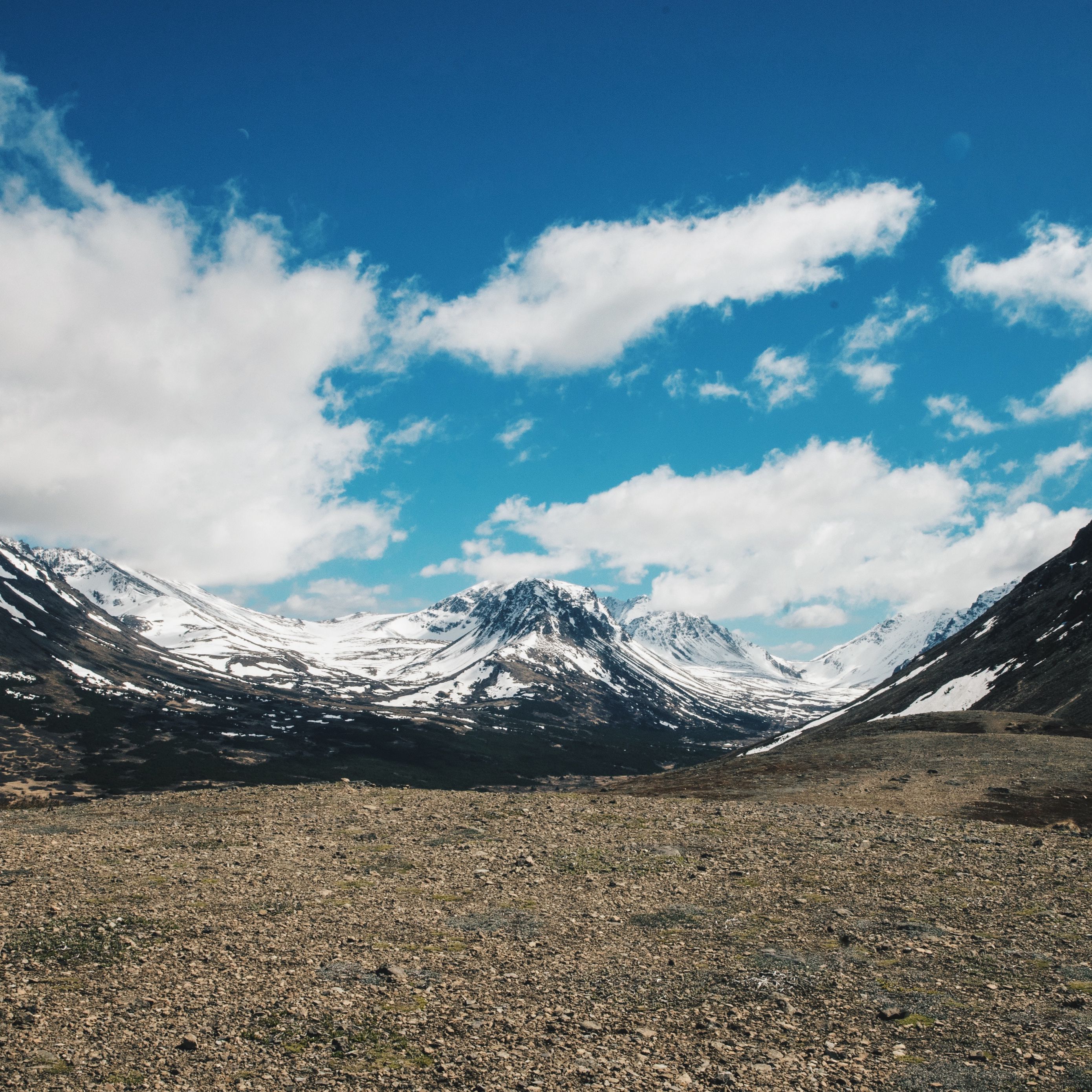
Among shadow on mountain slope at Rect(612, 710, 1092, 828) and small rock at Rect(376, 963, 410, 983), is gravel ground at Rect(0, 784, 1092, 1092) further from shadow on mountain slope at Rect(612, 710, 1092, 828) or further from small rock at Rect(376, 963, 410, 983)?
shadow on mountain slope at Rect(612, 710, 1092, 828)

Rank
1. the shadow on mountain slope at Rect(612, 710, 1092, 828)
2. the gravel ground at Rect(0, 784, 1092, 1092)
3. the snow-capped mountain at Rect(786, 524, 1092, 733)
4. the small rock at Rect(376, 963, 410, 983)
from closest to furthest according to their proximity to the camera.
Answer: the gravel ground at Rect(0, 784, 1092, 1092) → the small rock at Rect(376, 963, 410, 983) → the shadow on mountain slope at Rect(612, 710, 1092, 828) → the snow-capped mountain at Rect(786, 524, 1092, 733)

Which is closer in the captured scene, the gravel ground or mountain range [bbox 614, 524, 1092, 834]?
the gravel ground

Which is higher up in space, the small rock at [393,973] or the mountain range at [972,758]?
the small rock at [393,973]

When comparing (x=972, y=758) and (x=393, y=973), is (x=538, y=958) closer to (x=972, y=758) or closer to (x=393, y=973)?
(x=393, y=973)

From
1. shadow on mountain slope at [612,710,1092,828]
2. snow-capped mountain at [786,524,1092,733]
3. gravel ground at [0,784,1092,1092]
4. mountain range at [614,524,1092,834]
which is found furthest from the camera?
snow-capped mountain at [786,524,1092,733]

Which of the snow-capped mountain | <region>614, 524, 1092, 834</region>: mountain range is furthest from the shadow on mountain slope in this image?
the snow-capped mountain

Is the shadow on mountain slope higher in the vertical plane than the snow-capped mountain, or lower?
lower

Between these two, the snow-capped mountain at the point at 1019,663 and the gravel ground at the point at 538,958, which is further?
the snow-capped mountain at the point at 1019,663

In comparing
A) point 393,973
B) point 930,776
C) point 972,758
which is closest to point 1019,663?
point 972,758

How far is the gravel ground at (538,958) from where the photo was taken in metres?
11.3

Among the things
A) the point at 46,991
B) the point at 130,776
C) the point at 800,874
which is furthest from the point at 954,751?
the point at 130,776

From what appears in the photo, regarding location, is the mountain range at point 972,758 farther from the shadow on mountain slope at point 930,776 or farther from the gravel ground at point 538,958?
the gravel ground at point 538,958

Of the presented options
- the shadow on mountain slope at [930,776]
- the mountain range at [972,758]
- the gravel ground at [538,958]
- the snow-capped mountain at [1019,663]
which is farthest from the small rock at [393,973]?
the snow-capped mountain at [1019,663]

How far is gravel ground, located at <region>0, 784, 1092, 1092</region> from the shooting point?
11.3m
